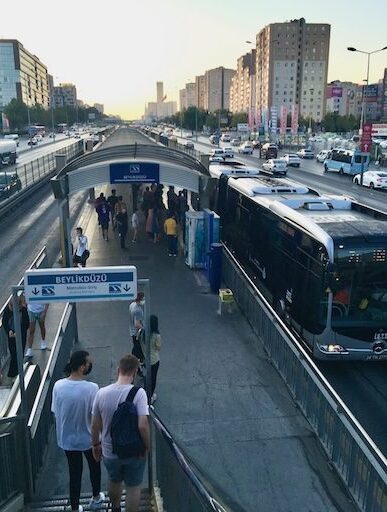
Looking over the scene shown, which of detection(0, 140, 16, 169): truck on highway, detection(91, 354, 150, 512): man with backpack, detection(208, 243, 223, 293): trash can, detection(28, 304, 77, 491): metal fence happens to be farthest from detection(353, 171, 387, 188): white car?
detection(91, 354, 150, 512): man with backpack

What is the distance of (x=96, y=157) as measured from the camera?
655 inches

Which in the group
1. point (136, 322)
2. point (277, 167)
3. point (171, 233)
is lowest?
point (277, 167)

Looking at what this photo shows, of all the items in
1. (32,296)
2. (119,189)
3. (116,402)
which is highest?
(32,296)

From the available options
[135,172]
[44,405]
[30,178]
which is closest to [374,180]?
[30,178]

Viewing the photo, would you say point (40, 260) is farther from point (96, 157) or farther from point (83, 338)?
point (96, 157)

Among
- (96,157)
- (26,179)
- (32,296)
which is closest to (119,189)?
(26,179)

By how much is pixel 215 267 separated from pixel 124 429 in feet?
30.4

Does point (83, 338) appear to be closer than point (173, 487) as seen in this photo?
No

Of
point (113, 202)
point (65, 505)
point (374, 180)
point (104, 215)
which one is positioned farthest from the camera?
point (374, 180)

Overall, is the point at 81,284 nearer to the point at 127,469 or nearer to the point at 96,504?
the point at 127,469

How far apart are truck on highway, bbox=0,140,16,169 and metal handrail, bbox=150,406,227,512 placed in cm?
4701

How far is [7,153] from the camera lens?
4978cm

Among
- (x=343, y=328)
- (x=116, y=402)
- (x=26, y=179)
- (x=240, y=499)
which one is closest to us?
(x=116, y=402)

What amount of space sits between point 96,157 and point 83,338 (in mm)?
7490
